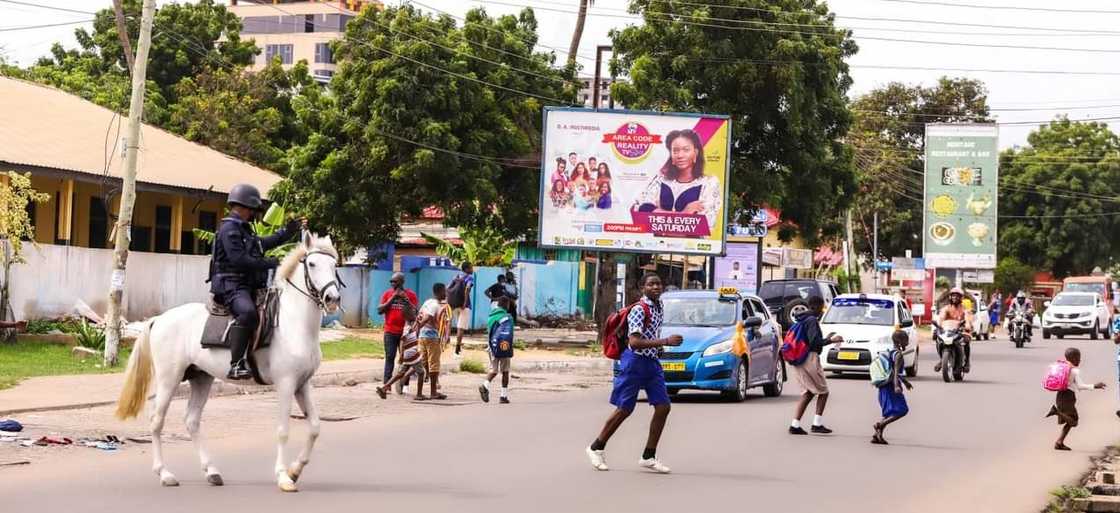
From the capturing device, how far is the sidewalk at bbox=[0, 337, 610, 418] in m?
17.0

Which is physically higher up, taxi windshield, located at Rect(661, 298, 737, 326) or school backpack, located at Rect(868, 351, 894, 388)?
taxi windshield, located at Rect(661, 298, 737, 326)

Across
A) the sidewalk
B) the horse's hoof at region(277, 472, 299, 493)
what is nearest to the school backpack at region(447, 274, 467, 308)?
the sidewalk

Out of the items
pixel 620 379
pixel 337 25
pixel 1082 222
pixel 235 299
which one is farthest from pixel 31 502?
pixel 337 25

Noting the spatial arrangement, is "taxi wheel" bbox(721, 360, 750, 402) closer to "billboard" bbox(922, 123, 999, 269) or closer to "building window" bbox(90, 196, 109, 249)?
"building window" bbox(90, 196, 109, 249)

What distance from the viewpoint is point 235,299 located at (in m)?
11.3

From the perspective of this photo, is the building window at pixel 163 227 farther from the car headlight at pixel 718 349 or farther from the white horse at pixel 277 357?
the white horse at pixel 277 357

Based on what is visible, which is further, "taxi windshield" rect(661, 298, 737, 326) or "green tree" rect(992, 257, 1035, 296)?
"green tree" rect(992, 257, 1035, 296)

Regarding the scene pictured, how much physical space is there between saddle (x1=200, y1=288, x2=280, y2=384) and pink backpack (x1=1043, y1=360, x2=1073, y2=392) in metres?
8.64

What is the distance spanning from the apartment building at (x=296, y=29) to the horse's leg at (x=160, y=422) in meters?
104

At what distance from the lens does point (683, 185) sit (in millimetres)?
35219

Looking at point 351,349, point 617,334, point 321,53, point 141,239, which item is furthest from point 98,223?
point 321,53

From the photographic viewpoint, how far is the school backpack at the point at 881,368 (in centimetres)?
1595

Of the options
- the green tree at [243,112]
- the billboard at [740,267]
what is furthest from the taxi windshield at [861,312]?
the green tree at [243,112]

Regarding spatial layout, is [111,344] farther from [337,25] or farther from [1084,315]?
[337,25]
